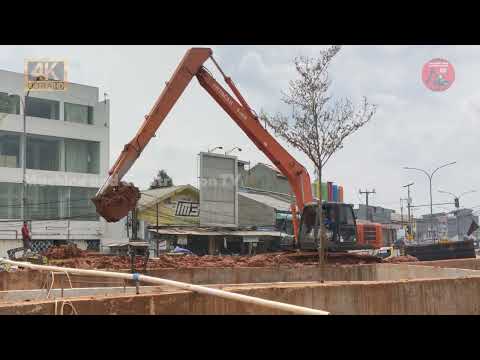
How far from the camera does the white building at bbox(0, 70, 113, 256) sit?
37.9 metres

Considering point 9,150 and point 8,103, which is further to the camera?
point 9,150

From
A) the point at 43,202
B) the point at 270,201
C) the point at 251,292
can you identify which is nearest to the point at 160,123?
the point at 251,292

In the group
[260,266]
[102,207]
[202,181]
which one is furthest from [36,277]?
[202,181]

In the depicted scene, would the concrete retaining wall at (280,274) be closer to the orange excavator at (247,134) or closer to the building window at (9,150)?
the orange excavator at (247,134)

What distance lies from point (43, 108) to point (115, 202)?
28.8 metres

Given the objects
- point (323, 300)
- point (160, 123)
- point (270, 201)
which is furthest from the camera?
point (270, 201)

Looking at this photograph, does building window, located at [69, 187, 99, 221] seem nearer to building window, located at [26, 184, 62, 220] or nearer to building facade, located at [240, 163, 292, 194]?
building window, located at [26, 184, 62, 220]

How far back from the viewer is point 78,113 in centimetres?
4222

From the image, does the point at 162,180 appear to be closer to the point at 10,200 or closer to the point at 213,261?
the point at 10,200

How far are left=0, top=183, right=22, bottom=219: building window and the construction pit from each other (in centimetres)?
2424

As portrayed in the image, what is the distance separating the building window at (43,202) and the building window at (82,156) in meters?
2.18

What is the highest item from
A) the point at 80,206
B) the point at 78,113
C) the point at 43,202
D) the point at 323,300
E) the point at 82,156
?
the point at 78,113

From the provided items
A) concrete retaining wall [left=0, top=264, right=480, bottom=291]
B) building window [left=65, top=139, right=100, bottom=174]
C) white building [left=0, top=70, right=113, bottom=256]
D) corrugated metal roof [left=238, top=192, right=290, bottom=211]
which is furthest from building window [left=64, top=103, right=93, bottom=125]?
concrete retaining wall [left=0, top=264, right=480, bottom=291]
